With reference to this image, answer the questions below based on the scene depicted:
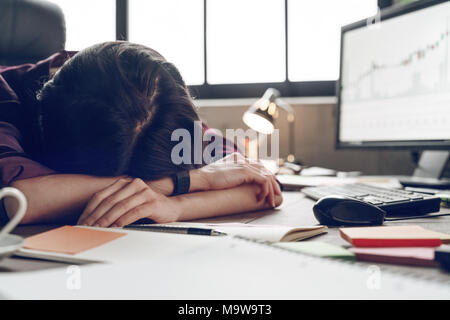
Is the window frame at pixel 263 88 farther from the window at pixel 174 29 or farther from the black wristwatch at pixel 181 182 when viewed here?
the black wristwatch at pixel 181 182

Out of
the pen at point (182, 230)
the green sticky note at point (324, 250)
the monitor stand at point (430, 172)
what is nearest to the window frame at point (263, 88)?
the monitor stand at point (430, 172)

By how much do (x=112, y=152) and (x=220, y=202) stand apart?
0.21 meters

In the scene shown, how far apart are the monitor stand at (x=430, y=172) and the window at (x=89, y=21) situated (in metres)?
1.78

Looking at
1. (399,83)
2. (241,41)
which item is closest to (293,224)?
(399,83)

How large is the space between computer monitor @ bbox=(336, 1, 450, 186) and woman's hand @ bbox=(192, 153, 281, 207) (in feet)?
1.51

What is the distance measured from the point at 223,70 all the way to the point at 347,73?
0.95 metres

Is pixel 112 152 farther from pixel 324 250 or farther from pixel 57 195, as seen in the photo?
pixel 324 250

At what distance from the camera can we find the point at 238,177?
0.75 meters

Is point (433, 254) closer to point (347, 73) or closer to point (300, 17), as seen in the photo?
point (347, 73)

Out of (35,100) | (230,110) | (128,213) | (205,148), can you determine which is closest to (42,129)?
(35,100)

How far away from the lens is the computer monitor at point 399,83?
959mm

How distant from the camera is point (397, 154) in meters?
1.46

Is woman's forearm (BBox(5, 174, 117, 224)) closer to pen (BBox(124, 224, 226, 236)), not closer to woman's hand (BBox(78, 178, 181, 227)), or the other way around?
woman's hand (BBox(78, 178, 181, 227))

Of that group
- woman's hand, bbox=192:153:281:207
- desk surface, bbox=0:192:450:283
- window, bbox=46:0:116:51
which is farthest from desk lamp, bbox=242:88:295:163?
window, bbox=46:0:116:51
